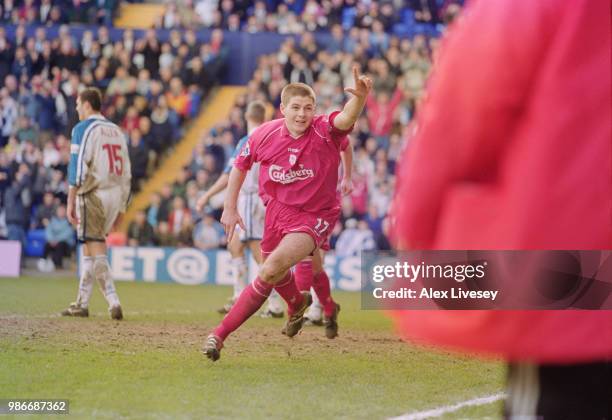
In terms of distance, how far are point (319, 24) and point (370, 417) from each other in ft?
59.6

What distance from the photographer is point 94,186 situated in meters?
10.7

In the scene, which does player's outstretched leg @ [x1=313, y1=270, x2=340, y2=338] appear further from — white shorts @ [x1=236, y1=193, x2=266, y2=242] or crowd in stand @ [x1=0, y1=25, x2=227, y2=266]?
crowd in stand @ [x1=0, y1=25, x2=227, y2=266]

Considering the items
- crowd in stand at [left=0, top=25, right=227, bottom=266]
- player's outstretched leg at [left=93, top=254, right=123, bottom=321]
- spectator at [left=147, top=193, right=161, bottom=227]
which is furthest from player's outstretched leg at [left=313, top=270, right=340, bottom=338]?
crowd in stand at [left=0, top=25, right=227, bottom=266]

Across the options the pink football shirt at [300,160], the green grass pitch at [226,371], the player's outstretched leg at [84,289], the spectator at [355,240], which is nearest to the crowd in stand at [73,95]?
the spectator at [355,240]

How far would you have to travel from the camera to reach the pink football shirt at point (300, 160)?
7.71 m

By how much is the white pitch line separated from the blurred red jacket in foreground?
344 cm

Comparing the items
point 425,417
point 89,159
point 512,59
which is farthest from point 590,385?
point 89,159

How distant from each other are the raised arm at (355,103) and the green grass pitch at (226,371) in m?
1.80

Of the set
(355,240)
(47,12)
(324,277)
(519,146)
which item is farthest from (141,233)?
(519,146)

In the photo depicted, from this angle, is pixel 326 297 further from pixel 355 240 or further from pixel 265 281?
pixel 355 240

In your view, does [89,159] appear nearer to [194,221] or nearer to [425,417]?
[425,417]

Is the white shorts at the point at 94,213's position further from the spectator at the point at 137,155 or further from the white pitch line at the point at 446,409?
the spectator at the point at 137,155

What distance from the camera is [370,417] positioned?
5.88 meters

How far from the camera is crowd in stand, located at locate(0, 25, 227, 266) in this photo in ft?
66.1
